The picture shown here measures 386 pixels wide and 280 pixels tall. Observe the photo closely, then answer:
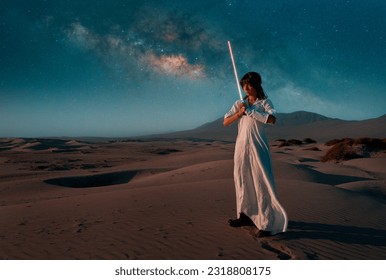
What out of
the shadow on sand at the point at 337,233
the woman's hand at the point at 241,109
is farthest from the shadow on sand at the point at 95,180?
the woman's hand at the point at 241,109

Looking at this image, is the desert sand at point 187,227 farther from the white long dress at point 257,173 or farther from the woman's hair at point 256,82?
the woman's hair at point 256,82

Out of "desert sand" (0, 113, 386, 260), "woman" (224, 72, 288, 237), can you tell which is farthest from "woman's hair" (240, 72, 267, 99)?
"desert sand" (0, 113, 386, 260)

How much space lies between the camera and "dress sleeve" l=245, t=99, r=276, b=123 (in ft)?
15.8

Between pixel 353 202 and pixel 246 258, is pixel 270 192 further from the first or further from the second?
pixel 353 202

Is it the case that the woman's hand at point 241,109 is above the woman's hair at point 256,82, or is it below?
below

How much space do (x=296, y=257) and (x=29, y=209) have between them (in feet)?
18.7

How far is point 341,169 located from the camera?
58.2 ft

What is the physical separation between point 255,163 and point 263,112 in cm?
72

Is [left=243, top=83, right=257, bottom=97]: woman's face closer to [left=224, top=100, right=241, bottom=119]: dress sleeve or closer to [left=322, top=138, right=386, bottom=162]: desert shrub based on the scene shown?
[left=224, top=100, right=241, bottom=119]: dress sleeve

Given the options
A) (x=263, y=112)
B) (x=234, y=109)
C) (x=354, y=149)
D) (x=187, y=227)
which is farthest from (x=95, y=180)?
(x=354, y=149)

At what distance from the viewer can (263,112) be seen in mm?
4895

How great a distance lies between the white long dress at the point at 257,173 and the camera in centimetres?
497

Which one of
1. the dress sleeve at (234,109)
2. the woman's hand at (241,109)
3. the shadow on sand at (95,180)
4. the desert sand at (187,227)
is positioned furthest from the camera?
the shadow on sand at (95,180)

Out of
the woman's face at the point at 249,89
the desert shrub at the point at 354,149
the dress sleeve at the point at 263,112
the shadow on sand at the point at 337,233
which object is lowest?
the shadow on sand at the point at 337,233
